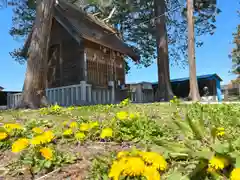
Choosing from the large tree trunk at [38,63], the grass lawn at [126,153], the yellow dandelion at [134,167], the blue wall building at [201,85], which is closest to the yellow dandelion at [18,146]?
the grass lawn at [126,153]

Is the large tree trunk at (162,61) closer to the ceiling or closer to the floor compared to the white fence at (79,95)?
closer to the ceiling

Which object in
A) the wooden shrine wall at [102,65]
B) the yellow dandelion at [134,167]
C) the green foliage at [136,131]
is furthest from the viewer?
the wooden shrine wall at [102,65]

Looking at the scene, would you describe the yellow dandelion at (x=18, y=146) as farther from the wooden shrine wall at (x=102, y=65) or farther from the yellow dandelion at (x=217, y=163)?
the wooden shrine wall at (x=102, y=65)

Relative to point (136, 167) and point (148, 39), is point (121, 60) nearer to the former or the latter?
point (148, 39)

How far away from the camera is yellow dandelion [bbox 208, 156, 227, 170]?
1.17 metres

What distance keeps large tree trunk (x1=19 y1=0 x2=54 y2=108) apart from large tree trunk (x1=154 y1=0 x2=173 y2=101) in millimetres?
8390

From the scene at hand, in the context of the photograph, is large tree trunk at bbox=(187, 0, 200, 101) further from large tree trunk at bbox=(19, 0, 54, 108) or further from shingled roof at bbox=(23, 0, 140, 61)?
large tree trunk at bbox=(19, 0, 54, 108)

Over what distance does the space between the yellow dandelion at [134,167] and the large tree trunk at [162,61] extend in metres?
13.3

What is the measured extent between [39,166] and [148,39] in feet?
65.1

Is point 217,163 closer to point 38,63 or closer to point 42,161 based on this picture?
point 42,161

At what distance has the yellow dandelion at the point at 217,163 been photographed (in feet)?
3.83

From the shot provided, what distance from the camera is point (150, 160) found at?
1.12 meters

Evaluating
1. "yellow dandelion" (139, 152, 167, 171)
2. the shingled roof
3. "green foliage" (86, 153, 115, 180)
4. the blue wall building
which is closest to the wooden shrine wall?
the shingled roof

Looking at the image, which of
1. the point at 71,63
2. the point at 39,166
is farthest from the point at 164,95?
the point at 39,166
